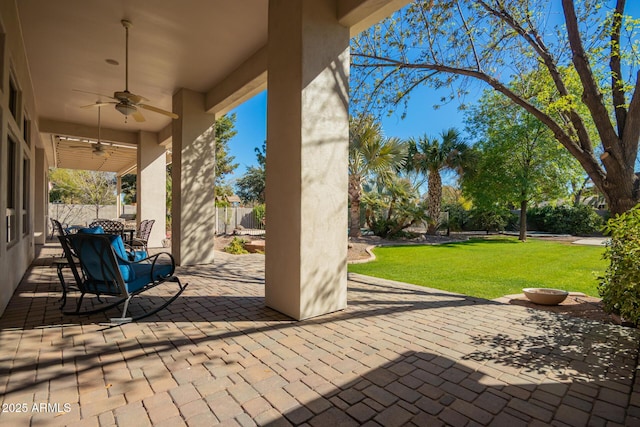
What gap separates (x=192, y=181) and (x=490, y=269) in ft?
23.4

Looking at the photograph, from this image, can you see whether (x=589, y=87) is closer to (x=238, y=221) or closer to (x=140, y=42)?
(x=140, y=42)

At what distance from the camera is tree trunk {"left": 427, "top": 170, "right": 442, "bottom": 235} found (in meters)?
16.1

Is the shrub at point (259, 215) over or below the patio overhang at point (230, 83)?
below

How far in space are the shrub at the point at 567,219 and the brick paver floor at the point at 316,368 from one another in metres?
19.1

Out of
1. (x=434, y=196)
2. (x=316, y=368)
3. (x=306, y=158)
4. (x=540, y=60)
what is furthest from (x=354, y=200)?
(x=316, y=368)

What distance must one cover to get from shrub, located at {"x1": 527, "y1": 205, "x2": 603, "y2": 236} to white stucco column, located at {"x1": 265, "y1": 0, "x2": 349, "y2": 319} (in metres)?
20.1

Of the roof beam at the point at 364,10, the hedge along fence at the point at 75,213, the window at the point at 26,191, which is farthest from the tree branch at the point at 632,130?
the hedge along fence at the point at 75,213

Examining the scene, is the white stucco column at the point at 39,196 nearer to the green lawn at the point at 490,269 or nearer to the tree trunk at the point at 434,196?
the green lawn at the point at 490,269

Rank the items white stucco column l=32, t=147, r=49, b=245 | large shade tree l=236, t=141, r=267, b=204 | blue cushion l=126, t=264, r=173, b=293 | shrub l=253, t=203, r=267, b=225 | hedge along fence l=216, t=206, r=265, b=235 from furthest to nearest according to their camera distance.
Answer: large shade tree l=236, t=141, r=267, b=204, shrub l=253, t=203, r=267, b=225, hedge along fence l=216, t=206, r=265, b=235, white stucco column l=32, t=147, r=49, b=245, blue cushion l=126, t=264, r=173, b=293

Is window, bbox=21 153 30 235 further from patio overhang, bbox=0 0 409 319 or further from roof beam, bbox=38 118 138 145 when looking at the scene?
roof beam, bbox=38 118 138 145

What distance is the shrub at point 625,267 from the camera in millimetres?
2908

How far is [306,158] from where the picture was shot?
3557 millimetres

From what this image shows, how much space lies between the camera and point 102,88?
698 cm

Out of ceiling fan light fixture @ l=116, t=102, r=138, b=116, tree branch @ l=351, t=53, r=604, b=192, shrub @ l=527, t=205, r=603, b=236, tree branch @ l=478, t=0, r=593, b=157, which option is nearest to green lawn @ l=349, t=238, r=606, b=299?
tree branch @ l=351, t=53, r=604, b=192
